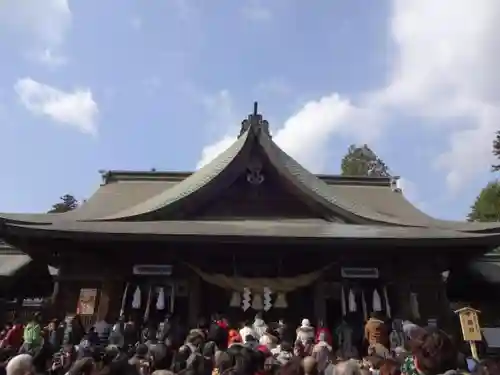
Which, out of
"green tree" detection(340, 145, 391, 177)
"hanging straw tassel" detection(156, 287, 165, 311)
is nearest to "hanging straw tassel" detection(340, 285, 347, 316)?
"hanging straw tassel" detection(156, 287, 165, 311)

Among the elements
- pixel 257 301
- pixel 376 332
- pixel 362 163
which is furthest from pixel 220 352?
pixel 362 163

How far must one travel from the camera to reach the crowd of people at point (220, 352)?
380 cm

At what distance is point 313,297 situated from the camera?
1234cm

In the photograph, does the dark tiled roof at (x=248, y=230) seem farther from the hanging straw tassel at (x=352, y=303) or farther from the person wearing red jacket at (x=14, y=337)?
the person wearing red jacket at (x=14, y=337)

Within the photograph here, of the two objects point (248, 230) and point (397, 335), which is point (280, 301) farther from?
point (397, 335)

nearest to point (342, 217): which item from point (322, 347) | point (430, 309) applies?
point (430, 309)

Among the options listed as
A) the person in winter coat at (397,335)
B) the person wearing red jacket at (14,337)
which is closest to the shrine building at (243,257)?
the person in winter coat at (397,335)

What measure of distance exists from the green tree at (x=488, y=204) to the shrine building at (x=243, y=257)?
20320mm

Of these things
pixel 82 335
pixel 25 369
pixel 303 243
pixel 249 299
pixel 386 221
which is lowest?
pixel 25 369

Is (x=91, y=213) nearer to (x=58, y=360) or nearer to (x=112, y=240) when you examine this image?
(x=112, y=240)

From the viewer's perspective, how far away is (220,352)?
5.43m

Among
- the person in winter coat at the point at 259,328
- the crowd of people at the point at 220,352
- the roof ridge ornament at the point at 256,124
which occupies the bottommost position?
the crowd of people at the point at 220,352

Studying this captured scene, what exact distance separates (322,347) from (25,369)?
5266mm

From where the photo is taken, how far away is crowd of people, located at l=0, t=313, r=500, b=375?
12.5 feet
